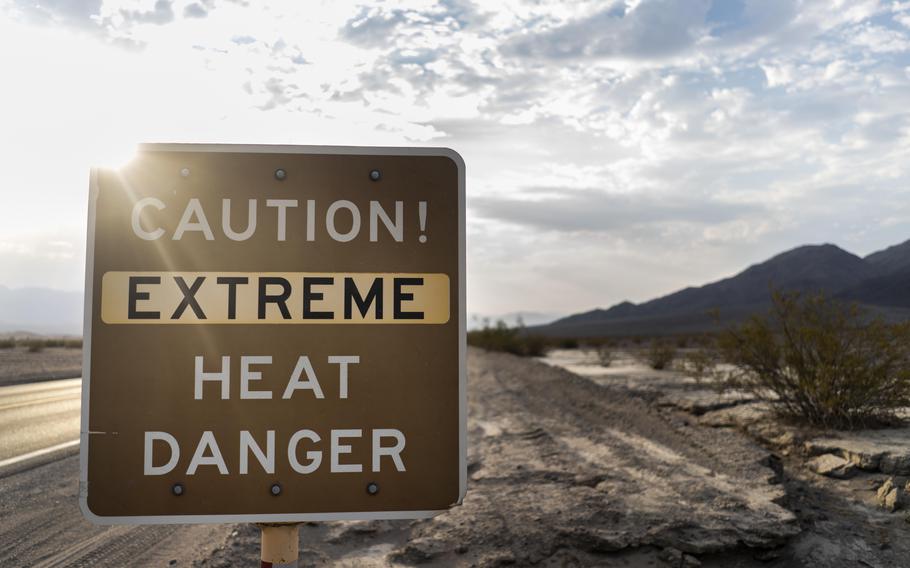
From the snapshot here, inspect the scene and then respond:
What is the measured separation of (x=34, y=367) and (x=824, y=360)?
73.3 feet

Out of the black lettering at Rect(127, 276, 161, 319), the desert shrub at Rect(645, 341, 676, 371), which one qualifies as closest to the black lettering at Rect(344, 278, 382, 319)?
the black lettering at Rect(127, 276, 161, 319)

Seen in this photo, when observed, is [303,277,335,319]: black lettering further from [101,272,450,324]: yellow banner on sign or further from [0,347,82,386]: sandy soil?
[0,347,82,386]: sandy soil

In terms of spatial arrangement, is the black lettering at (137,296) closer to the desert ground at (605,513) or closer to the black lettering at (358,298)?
the black lettering at (358,298)

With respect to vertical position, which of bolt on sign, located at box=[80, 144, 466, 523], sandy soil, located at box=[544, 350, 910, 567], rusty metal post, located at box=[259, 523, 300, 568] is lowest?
sandy soil, located at box=[544, 350, 910, 567]

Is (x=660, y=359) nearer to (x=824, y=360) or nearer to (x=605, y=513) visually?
(x=824, y=360)

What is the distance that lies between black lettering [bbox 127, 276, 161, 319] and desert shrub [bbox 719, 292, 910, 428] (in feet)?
24.9

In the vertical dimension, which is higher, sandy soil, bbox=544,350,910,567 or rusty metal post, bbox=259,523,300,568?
rusty metal post, bbox=259,523,300,568

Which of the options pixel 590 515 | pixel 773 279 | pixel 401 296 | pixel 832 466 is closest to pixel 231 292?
pixel 401 296

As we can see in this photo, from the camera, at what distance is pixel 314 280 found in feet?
5.23

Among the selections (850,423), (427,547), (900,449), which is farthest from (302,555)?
(850,423)

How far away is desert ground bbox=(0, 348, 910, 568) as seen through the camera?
403 cm

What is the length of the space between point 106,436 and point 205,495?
26 cm

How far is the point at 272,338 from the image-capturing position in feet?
5.19

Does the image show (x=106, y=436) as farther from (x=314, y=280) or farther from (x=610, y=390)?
(x=610, y=390)
